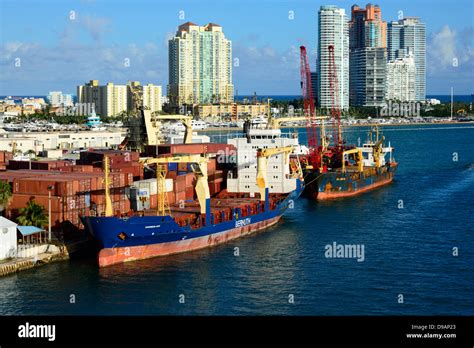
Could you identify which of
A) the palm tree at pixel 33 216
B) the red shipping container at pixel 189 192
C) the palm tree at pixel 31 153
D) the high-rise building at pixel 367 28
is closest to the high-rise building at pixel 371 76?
the high-rise building at pixel 367 28

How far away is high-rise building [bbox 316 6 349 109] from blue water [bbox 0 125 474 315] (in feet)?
383

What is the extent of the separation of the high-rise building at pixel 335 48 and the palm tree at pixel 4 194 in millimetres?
123133

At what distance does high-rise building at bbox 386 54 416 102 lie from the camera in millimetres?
164250

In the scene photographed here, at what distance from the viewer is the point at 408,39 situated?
194500 mm

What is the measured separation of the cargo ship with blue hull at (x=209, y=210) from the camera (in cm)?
2156

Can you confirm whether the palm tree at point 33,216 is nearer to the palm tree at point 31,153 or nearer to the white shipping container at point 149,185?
the white shipping container at point 149,185

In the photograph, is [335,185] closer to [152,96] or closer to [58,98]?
[152,96]

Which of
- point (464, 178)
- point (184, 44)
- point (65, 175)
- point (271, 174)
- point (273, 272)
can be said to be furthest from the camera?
point (184, 44)

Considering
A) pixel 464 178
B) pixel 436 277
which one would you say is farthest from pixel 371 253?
pixel 464 178

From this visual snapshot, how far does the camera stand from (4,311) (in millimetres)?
16766

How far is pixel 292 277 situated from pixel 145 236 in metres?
4.93

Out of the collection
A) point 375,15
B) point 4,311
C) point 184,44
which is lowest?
point 4,311
